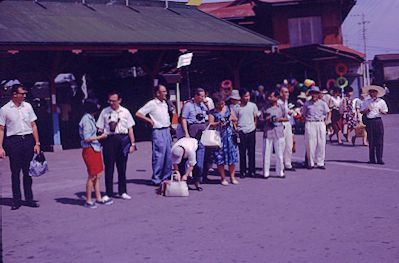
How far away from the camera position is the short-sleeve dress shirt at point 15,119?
832 cm

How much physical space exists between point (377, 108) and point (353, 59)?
61.6 ft

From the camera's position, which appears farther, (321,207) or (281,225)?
(321,207)

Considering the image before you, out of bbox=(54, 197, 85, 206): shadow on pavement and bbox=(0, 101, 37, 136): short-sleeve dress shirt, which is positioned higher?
bbox=(0, 101, 37, 136): short-sleeve dress shirt

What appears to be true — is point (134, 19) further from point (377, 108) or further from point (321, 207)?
point (321, 207)

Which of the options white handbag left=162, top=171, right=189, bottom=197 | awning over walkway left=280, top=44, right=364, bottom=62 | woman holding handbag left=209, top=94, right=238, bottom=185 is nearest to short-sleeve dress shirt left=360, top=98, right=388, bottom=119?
woman holding handbag left=209, top=94, right=238, bottom=185

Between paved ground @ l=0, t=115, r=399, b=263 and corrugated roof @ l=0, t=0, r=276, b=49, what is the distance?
7.38 metres

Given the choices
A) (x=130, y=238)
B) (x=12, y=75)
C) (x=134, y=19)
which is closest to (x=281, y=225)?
(x=130, y=238)

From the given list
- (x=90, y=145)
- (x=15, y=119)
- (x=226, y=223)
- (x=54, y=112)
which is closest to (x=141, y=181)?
(x=90, y=145)

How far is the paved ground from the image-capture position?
5633mm

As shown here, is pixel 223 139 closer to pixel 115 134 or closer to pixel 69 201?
pixel 115 134

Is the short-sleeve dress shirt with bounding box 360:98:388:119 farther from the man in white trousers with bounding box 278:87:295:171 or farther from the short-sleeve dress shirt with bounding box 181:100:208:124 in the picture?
the short-sleeve dress shirt with bounding box 181:100:208:124

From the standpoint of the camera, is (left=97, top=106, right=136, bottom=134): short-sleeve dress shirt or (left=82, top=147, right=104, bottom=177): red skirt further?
(left=97, top=106, right=136, bottom=134): short-sleeve dress shirt

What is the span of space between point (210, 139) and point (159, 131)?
97cm

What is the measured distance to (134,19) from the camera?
2188cm
